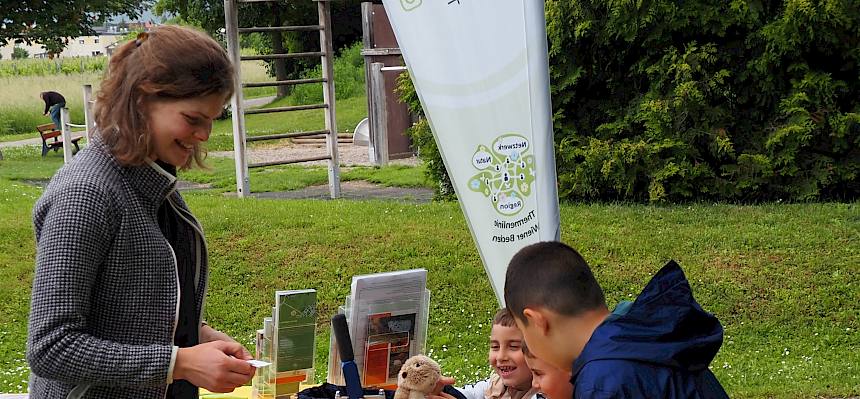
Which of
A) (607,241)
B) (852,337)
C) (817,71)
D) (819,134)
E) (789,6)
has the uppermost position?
(789,6)

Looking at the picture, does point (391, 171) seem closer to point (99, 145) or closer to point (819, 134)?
point (819, 134)

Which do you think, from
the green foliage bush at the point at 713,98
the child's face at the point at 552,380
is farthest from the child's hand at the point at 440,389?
the green foliage bush at the point at 713,98

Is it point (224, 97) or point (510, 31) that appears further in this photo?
point (510, 31)

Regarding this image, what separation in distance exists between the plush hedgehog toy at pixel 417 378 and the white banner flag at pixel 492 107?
41 cm

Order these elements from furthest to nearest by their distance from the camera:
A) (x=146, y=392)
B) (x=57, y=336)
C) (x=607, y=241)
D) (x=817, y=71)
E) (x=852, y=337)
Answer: (x=817, y=71), (x=607, y=241), (x=852, y=337), (x=146, y=392), (x=57, y=336)

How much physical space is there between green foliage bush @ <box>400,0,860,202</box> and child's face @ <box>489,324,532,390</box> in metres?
5.53

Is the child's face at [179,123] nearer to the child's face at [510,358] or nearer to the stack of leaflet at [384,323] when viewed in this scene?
the stack of leaflet at [384,323]

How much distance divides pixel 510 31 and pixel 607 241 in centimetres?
434

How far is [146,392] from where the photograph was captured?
2.24 metres

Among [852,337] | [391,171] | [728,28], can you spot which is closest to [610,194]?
[728,28]

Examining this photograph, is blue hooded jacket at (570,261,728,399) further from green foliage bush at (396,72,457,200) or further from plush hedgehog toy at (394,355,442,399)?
green foliage bush at (396,72,457,200)

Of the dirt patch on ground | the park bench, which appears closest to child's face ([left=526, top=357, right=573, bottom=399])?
the dirt patch on ground

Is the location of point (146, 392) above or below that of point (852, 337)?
above

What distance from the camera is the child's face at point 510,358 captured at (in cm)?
321
